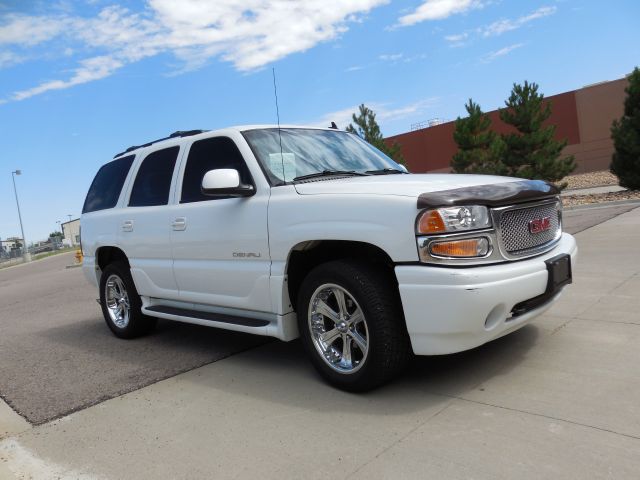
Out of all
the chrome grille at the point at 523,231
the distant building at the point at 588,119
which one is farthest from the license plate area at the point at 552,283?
the distant building at the point at 588,119

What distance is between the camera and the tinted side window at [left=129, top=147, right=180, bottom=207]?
5160 mm

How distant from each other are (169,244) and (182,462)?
2.32 m

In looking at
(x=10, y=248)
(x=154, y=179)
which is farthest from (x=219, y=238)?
(x=10, y=248)

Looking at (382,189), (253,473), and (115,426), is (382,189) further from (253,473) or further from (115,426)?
(115,426)

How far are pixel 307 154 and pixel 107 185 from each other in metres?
2.92

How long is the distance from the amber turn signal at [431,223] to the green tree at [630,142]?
46.8 ft

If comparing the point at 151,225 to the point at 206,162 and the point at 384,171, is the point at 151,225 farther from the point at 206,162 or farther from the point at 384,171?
the point at 384,171

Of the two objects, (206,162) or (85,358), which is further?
(85,358)

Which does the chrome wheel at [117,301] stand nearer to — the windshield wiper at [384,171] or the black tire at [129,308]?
the black tire at [129,308]

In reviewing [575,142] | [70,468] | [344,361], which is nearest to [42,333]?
[70,468]

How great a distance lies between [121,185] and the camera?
19.4ft

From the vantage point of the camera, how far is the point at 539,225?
3.72 m

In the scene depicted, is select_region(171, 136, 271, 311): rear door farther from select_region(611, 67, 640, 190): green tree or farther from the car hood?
select_region(611, 67, 640, 190): green tree

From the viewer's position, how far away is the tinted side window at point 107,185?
5973 mm
